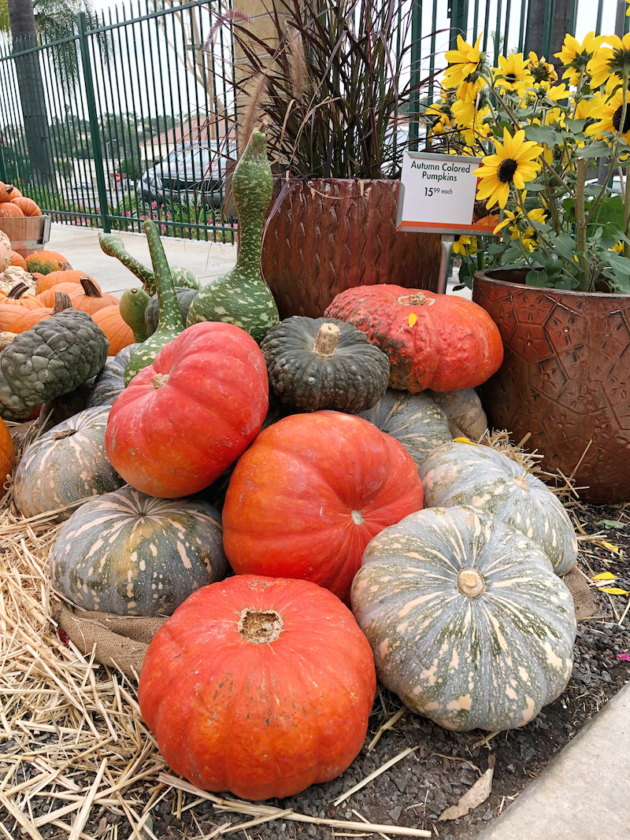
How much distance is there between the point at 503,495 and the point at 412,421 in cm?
49

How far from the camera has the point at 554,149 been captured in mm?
2154

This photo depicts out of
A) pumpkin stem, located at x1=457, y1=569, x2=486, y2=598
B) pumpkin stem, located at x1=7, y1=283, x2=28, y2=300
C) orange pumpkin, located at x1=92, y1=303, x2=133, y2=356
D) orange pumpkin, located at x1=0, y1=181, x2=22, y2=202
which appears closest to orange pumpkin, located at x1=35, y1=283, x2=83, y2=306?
pumpkin stem, located at x1=7, y1=283, x2=28, y2=300

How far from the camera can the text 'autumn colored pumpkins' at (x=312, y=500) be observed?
1.40m

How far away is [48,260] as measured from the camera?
4961mm

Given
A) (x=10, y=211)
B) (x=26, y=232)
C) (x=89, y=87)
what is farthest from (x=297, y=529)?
(x=89, y=87)

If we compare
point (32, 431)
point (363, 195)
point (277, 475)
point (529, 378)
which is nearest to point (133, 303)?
point (32, 431)

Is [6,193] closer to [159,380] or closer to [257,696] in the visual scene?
[159,380]

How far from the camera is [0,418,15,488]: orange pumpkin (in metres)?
2.12

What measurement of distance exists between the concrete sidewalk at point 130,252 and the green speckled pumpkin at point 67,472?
11.9 ft

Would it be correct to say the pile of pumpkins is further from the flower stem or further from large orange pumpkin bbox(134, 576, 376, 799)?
the flower stem

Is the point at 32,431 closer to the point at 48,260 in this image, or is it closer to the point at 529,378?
the point at 529,378

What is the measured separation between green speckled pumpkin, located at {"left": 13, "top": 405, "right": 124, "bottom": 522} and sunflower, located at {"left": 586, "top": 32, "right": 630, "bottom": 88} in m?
1.75

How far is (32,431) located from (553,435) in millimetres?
1914

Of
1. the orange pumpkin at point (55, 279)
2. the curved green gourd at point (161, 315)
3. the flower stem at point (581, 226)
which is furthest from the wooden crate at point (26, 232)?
the flower stem at point (581, 226)
